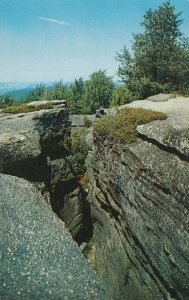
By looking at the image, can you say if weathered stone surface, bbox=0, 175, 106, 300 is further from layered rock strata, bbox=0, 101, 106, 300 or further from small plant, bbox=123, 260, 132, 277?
small plant, bbox=123, 260, 132, 277

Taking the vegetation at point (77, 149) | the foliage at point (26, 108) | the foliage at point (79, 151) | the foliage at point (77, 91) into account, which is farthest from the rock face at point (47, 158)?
the foliage at point (77, 91)

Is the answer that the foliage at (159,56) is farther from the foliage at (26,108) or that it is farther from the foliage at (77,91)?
the foliage at (77,91)

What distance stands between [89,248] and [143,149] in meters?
12.1

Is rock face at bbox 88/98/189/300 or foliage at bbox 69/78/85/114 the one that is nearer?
rock face at bbox 88/98/189/300

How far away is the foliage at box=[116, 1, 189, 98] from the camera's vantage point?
1933 inches

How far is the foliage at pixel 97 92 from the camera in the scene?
83206mm

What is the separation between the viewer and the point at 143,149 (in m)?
14.8

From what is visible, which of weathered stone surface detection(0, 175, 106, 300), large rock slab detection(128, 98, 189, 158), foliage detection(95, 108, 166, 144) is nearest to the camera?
weathered stone surface detection(0, 175, 106, 300)

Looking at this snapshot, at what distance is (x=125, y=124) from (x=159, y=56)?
35.0 metres

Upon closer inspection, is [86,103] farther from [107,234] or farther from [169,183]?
[169,183]

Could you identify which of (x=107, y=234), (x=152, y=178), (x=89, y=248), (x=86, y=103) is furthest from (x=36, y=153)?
(x=86, y=103)

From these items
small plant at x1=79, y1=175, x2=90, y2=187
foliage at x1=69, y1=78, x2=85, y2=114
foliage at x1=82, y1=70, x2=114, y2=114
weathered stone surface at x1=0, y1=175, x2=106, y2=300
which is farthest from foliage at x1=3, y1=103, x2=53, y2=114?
foliage at x1=69, y1=78, x2=85, y2=114

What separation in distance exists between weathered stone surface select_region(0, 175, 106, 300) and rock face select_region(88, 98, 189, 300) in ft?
12.3

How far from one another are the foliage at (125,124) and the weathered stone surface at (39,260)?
6502mm
